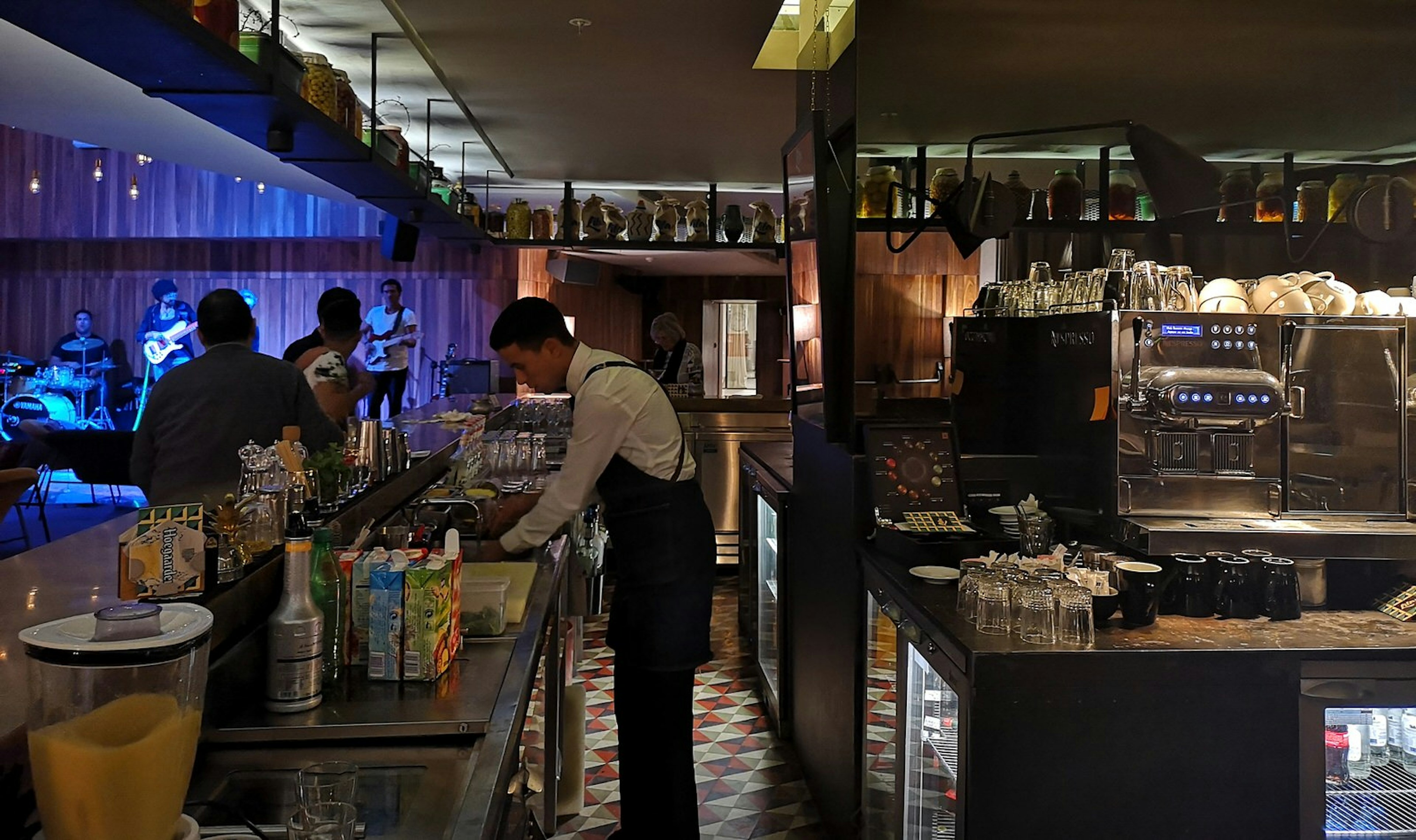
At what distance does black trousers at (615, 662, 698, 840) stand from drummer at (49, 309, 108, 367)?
12114 millimetres

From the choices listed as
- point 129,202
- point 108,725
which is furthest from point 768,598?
point 129,202

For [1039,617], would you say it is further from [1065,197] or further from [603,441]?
[1065,197]

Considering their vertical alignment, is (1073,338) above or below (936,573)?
above

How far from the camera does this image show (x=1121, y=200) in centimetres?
480

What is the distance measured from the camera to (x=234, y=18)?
269 cm

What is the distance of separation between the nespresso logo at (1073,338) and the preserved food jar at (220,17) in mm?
2341

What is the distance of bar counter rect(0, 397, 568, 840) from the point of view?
1.52m

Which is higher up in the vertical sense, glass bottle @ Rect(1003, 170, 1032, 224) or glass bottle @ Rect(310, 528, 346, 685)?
glass bottle @ Rect(1003, 170, 1032, 224)

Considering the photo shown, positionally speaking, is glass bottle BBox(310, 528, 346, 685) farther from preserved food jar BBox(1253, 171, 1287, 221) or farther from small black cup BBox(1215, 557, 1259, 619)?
preserved food jar BBox(1253, 171, 1287, 221)

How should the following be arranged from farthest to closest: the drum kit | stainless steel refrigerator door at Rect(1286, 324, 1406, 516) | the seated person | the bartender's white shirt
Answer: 1. the drum kit
2. the seated person
3. the bartender's white shirt
4. stainless steel refrigerator door at Rect(1286, 324, 1406, 516)

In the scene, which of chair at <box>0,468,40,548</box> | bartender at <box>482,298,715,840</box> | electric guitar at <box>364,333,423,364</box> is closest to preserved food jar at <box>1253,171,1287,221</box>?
bartender at <box>482,298,715,840</box>

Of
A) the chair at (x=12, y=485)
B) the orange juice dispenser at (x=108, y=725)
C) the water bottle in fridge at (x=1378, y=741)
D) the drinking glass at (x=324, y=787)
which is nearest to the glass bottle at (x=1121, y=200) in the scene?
the water bottle in fridge at (x=1378, y=741)

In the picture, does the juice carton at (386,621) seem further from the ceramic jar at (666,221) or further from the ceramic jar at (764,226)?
the ceramic jar at (764,226)

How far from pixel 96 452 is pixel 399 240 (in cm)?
289
